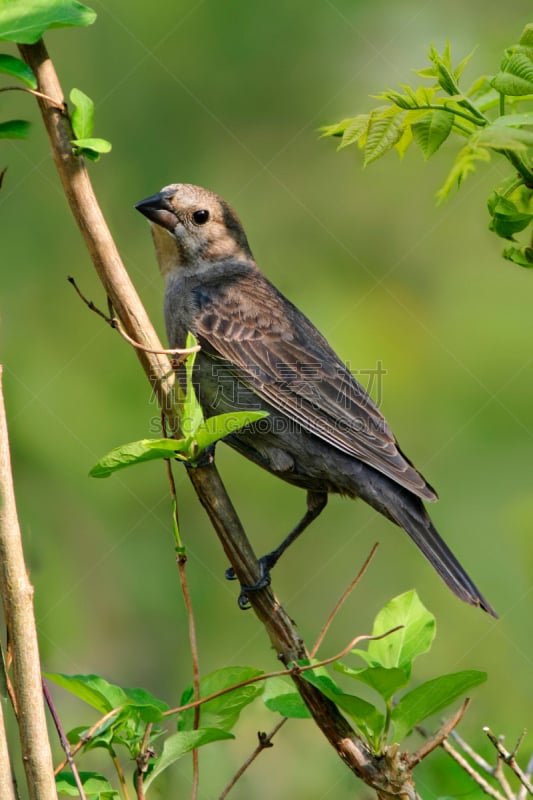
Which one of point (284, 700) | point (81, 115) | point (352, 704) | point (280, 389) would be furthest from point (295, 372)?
point (352, 704)

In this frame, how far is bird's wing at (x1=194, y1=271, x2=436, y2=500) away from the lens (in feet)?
13.1

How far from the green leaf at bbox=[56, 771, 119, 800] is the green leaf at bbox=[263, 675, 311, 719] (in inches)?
15.9

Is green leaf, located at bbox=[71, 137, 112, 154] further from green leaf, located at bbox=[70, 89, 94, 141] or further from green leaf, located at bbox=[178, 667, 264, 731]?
green leaf, located at bbox=[178, 667, 264, 731]

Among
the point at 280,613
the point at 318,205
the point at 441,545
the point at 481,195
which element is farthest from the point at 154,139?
the point at 280,613

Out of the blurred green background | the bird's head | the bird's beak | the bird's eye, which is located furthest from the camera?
the blurred green background

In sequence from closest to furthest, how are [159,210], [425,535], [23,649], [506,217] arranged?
[23,649]
[506,217]
[425,535]
[159,210]

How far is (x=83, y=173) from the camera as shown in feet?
7.77

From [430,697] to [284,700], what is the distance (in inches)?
14.1

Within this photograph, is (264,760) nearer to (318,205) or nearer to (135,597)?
(135,597)

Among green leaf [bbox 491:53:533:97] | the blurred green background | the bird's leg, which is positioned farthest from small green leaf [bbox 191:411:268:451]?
the blurred green background

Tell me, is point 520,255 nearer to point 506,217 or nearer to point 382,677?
point 506,217

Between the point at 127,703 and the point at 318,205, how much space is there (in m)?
4.33

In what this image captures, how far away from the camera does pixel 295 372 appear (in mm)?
4230

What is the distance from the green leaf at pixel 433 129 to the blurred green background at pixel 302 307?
2638 mm
